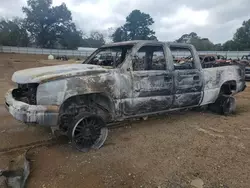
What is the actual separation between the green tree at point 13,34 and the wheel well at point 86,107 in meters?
56.3

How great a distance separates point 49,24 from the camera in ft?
199

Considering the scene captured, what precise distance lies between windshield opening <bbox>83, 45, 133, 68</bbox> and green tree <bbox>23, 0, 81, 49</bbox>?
2278 inches

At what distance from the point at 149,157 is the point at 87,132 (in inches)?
44.4

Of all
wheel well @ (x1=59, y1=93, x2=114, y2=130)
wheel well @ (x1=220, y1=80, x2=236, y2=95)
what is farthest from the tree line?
wheel well @ (x1=59, y1=93, x2=114, y2=130)

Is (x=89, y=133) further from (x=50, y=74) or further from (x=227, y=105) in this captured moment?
(x=227, y=105)

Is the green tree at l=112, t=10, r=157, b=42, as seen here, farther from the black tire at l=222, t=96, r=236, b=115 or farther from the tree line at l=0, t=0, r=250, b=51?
the black tire at l=222, t=96, r=236, b=115

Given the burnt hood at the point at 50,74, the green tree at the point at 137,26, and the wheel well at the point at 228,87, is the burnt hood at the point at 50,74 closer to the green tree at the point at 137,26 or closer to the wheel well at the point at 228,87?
the wheel well at the point at 228,87

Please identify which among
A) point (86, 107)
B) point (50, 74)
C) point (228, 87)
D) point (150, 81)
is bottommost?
point (86, 107)

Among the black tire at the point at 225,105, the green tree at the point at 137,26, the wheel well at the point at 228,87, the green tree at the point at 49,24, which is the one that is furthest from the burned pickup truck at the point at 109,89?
the green tree at the point at 137,26

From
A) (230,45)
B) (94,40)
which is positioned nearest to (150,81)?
(230,45)

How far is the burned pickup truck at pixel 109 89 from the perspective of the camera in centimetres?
395

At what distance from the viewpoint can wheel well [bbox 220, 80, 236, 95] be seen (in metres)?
6.93

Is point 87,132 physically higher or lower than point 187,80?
lower

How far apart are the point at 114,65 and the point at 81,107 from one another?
111 cm
